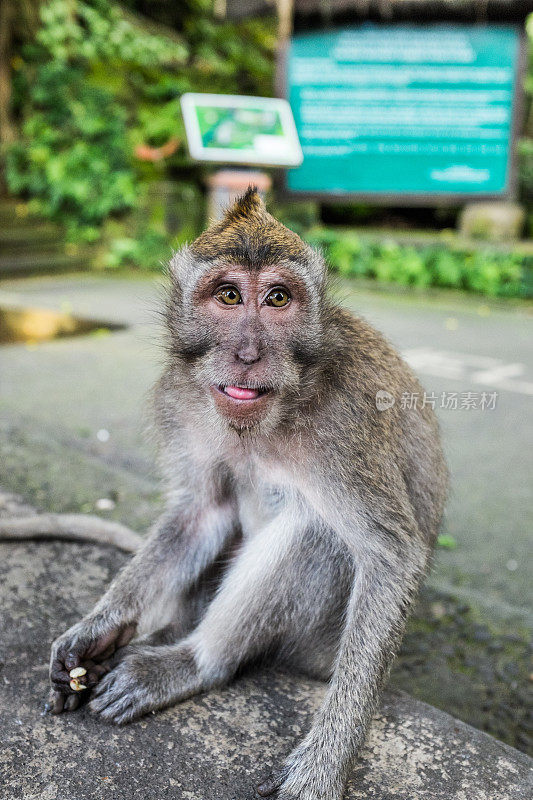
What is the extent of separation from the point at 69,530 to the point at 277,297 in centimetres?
144

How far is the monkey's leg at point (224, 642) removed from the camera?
6.93 feet

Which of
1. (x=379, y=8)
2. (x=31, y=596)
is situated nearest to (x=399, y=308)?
(x=379, y=8)

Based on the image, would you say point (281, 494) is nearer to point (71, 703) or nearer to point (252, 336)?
point (252, 336)

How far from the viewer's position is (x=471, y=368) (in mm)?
6703

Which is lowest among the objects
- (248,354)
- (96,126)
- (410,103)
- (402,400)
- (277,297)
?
(402,400)

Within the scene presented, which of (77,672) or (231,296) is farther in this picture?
(77,672)

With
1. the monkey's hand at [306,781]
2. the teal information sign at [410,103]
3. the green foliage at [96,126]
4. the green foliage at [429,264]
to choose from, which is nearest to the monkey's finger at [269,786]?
the monkey's hand at [306,781]

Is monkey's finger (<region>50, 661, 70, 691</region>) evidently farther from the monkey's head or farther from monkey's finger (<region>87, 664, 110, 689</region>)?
the monkey's head

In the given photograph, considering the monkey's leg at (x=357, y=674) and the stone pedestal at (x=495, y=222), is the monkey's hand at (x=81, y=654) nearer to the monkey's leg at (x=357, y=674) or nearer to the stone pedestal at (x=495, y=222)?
the monkey's leg at (x=357, y=674)

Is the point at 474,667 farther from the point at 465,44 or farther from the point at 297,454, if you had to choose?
the point at 465,44

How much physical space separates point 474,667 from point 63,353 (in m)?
4.85

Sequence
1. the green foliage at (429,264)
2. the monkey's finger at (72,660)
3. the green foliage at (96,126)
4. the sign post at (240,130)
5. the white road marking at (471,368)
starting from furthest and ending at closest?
the green foliage at (96,126)
the green foliage at (429,264)
the sign post at (240,130)
the white road marking at (471,368)
the monkey's finger at (72,660)

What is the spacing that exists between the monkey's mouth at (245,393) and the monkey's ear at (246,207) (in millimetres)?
448

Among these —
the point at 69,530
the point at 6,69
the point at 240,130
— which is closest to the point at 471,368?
the point at 240,130
